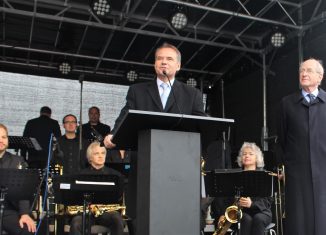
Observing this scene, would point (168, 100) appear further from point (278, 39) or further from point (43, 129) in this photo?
point (43, 129)

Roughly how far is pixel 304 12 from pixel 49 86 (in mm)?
5785

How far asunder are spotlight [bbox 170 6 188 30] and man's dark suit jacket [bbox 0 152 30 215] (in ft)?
12.4

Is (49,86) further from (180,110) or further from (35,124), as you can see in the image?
(180,110)

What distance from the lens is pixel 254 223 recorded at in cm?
585

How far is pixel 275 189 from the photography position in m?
7.15

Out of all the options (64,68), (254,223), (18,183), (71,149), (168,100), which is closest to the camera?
(168,100)

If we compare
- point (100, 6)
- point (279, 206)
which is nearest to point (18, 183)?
point (100, 6)

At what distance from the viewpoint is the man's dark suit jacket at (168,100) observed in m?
3.04

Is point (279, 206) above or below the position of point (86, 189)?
below

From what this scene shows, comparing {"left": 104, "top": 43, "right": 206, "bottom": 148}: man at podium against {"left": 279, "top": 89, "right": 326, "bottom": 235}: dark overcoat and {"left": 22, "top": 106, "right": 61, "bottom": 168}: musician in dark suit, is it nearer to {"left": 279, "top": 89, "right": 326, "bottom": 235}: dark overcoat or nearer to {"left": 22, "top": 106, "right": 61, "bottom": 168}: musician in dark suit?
{"left": 279, "top": 89, "right": 326, "bottom": 235}: dark overcoat

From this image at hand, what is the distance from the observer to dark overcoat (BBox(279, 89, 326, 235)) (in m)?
3.71

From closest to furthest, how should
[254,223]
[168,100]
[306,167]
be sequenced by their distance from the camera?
[168,100] < [306,167] < [254,223]

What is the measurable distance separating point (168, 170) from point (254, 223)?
3600 millimetres

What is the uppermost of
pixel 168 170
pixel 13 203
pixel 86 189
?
pixel 168 170
